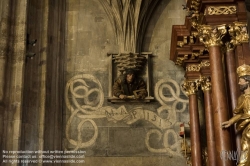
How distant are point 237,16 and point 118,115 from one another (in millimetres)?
4640

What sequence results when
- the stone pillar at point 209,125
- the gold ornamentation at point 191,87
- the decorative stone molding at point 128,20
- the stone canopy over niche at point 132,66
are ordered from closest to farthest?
1. the stone pillar at point 209,125
2. the gold ornamentation at point 191,87
3. the stone canopy over niche at point 132,66
4. the decorative stone molding at point 128,20

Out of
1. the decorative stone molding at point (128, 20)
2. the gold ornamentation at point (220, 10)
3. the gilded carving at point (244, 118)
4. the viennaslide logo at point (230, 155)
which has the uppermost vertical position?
the decorative stone molding at point (128, 20)

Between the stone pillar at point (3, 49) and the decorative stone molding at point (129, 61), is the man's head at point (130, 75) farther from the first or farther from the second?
the stone pillar at point (3, 49)

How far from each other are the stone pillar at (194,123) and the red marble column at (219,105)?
3049mm

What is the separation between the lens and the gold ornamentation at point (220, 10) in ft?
22.0

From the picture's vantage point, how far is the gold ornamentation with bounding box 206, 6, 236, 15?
6.69 m

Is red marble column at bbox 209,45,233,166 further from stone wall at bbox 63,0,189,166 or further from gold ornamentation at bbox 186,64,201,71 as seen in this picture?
stone wall at bbox 63,0,189,166

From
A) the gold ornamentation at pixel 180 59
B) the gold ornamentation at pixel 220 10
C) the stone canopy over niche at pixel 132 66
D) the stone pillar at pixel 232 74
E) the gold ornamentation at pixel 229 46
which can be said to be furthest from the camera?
the stone canopy over niche at pixel 132 66

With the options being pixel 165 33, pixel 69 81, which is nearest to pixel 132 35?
pixel 165 33

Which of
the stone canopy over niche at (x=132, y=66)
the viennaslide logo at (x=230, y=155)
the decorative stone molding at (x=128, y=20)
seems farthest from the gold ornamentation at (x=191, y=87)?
the viennaslide logo at (x=230, y=155)

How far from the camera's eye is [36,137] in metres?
9.05

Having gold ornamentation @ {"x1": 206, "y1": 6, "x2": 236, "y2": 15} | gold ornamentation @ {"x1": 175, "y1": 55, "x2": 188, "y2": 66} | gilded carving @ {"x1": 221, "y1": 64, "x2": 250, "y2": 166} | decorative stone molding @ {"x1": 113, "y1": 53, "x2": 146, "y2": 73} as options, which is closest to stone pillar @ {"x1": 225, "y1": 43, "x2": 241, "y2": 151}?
gold ornamentation @ {"x1": 206, "y1": 6, "x2": 236, "y2": 15}

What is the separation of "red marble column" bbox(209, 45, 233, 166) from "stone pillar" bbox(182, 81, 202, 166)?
10.0 feet

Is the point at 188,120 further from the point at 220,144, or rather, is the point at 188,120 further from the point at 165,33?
the point at 220,144
